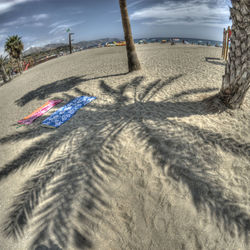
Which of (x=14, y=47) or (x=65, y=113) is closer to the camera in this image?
(x=65, y=113)

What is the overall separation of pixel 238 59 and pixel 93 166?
5044mm

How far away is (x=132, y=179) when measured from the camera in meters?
3.78

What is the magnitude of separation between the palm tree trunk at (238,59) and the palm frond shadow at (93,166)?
3.10 ft

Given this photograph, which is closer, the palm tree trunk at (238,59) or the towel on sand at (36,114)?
the palm tree trunk at (238,59)

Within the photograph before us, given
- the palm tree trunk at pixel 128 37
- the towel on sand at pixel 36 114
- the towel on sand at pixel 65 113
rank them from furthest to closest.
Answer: the palm tree trunk at pixel 128 37 → the towel on sand at pixel 36 114 → the towel on sand at pixel 65 113

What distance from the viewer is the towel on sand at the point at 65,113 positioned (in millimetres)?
6449

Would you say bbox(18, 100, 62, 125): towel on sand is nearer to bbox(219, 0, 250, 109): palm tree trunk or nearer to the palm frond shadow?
the palm frond shadow

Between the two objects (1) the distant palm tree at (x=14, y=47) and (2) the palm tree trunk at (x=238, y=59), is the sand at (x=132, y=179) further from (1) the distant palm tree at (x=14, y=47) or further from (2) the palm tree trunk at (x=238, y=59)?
(1) the distant palm tree at (x=14, y=47)

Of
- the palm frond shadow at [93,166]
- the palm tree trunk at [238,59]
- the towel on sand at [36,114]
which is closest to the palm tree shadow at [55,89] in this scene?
the towel on sand at [36,114]

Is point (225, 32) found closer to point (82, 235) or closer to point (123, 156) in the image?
point (123, 156)

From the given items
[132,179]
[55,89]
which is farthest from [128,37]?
[132,179]

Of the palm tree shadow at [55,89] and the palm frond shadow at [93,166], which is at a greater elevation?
the palm tree shadow at [55,89]

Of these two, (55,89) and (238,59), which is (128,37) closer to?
(55,89)

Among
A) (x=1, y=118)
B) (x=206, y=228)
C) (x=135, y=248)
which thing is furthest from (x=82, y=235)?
(x=1, y=118)
